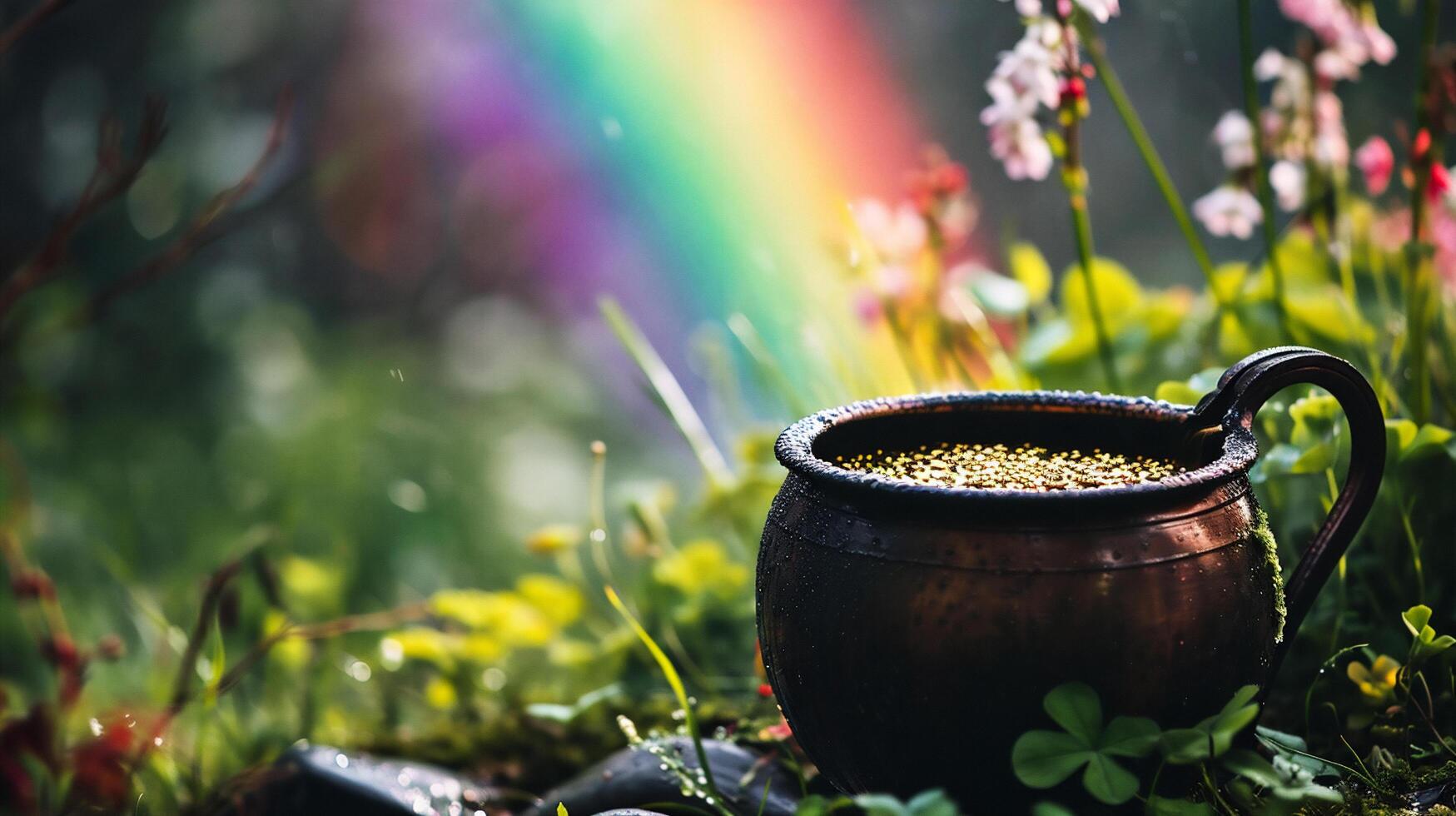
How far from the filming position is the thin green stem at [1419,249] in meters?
1.71

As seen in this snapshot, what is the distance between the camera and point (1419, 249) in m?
1.76

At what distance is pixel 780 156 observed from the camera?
4.36 m

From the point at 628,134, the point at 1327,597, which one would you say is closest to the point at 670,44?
the point at 628,134

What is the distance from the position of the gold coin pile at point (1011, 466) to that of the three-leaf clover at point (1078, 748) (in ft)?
0.89

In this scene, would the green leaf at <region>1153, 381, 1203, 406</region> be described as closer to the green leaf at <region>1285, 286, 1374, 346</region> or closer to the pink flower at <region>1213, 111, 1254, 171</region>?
the green leaf at <region>1285, 286, 1374, 346</region>

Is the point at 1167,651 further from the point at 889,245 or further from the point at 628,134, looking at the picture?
the point at 628,134

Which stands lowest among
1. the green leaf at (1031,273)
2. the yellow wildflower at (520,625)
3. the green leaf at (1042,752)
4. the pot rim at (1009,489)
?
the yellow wildflower at (520,625)

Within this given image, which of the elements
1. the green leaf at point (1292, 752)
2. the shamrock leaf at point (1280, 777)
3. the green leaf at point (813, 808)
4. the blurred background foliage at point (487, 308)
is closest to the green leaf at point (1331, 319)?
the blurred background foliage at point (487, 308)

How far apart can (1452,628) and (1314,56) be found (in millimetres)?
1083

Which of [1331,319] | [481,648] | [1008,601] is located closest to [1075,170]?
[1331,319]

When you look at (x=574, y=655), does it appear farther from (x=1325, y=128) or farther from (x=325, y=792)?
(x=1325, y=128)

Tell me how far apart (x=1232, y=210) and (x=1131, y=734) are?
1.36 m

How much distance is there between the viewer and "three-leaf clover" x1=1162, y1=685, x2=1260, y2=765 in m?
1.15

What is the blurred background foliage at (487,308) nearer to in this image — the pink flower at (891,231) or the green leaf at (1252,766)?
the pink flower at (891,231)
